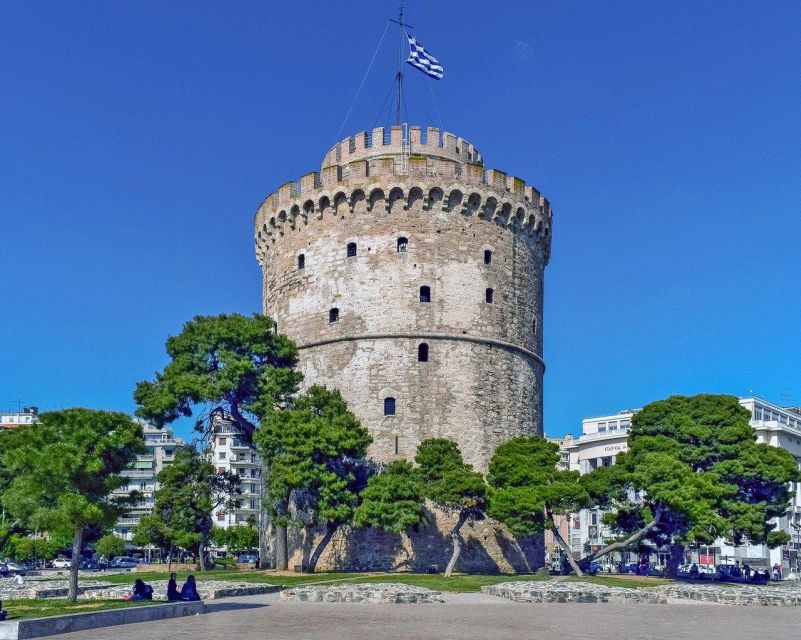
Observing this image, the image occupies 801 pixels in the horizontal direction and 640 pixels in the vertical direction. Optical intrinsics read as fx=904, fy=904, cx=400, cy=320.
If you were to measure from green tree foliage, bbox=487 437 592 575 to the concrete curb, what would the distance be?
42.7ft

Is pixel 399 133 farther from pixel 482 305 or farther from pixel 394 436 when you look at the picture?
pixel 394 436

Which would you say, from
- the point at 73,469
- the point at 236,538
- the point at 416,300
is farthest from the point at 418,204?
the point at 236,538

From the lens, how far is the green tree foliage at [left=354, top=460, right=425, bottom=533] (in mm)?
29031

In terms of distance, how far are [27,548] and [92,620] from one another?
4347 cm

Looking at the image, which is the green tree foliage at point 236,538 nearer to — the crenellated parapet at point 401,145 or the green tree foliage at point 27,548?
the green tree foliage at point 27,548

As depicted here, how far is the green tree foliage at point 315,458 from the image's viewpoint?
94.6ft

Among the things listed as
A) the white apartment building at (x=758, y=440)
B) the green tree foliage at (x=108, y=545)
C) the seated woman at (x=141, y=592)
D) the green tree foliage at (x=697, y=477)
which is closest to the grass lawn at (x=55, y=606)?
the seated woman at (x=141, y=592)

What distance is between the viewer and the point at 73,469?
19188 mm

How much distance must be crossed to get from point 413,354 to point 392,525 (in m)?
7.04

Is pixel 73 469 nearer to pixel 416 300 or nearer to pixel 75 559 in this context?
pixel 75 559

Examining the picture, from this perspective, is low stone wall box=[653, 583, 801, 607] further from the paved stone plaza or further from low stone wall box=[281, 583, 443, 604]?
low stone wall box=[281, 583, 443, 604]

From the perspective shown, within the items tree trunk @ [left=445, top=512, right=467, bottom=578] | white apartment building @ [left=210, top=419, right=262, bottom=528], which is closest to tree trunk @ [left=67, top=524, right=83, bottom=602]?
tree trunk @ [left=445, top=512, right=467, bottom=578]

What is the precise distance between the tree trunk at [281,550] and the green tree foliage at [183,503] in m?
2.13

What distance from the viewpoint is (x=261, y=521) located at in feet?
120
